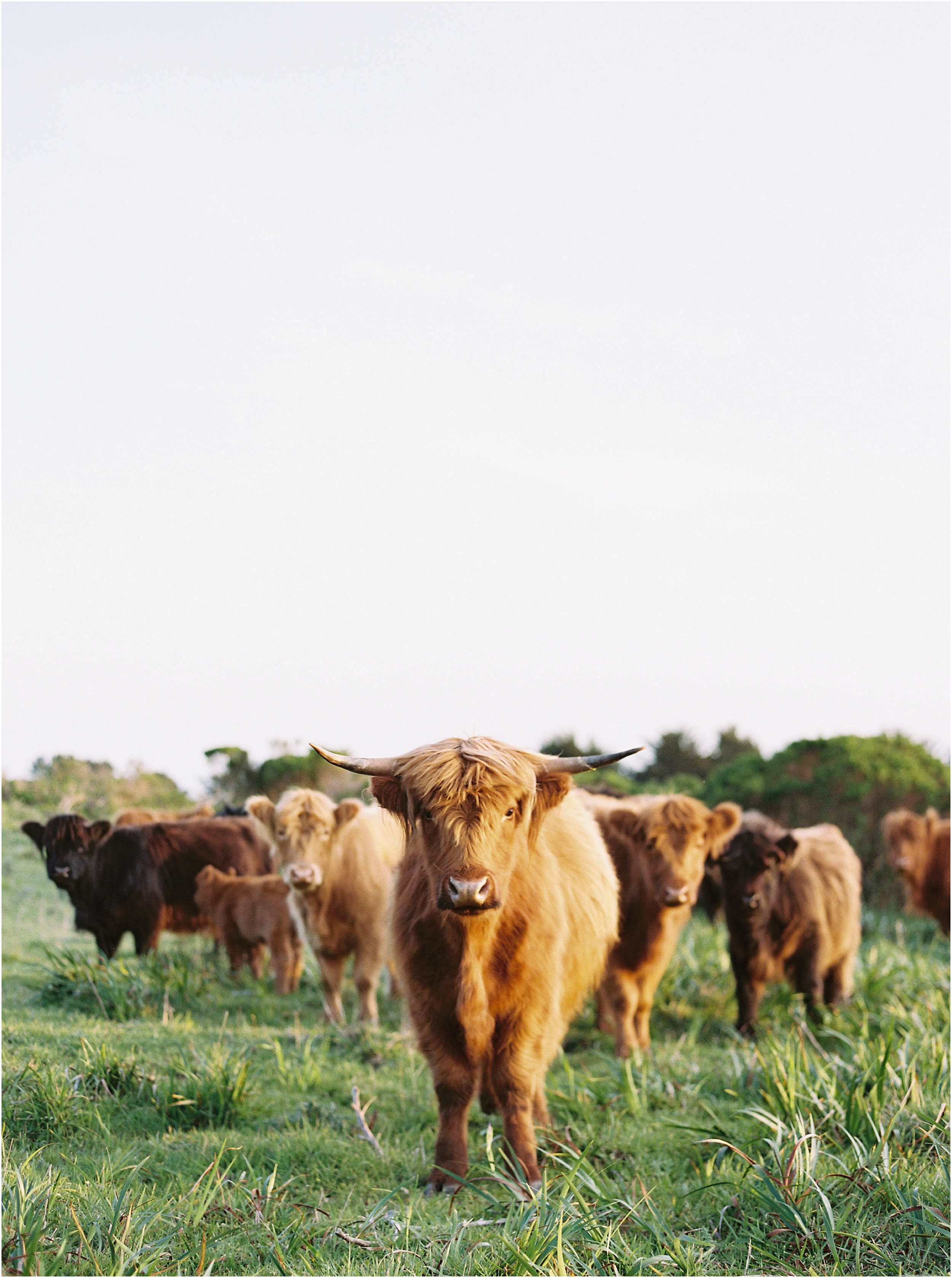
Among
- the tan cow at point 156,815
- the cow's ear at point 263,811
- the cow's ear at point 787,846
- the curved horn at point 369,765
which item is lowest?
the tan cow at point 156,815

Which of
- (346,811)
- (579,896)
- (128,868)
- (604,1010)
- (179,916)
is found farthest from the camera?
(179,916)

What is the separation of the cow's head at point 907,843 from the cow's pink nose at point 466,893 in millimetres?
9452

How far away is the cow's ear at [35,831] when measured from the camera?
919cm

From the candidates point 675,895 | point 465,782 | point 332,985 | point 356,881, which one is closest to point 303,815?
point 356,881

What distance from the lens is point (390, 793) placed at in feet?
15.5

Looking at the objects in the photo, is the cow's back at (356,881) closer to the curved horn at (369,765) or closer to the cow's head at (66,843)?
the cow's head at (66,843)

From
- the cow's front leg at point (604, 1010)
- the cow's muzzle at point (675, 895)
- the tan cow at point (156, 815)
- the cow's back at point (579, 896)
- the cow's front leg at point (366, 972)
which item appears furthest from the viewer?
the tan cow at point (156, 815)

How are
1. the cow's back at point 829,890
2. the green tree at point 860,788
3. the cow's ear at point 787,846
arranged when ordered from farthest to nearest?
1. the green tree at point 860,788
2. the cow's back at point 829,890
3. the cow's ear at point 787,846

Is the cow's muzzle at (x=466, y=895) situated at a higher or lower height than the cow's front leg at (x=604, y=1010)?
higher

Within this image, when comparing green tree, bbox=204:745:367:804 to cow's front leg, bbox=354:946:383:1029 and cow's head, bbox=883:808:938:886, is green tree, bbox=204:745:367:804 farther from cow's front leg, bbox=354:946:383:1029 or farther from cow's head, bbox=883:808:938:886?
cow's head, bbox=883:808:938:886

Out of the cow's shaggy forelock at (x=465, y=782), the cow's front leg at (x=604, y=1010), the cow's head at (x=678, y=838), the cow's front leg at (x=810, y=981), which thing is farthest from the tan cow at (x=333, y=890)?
the cow's shaggy forelock at (x=465, y=782)

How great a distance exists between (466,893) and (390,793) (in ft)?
2.78

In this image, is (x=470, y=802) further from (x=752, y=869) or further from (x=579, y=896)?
(x=752, y=869)

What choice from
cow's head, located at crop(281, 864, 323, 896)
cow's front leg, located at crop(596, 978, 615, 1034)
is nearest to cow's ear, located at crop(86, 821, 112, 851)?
cow's head, located at crop(281, 864, 323, 896)
